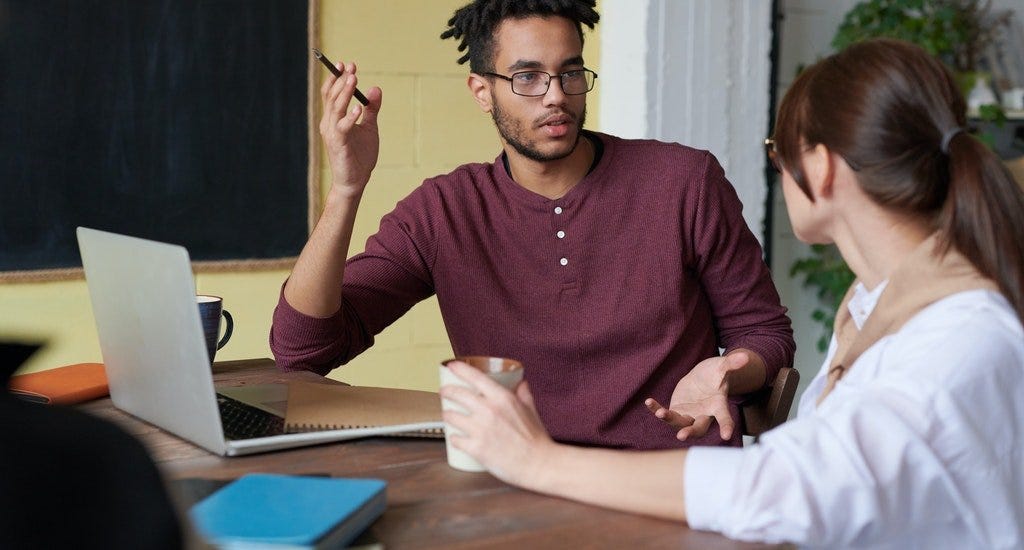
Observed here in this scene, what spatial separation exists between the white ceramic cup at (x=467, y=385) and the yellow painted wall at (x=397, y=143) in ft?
5.17

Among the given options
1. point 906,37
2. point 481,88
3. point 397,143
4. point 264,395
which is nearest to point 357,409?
point 264,395

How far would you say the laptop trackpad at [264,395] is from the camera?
1.42 meters

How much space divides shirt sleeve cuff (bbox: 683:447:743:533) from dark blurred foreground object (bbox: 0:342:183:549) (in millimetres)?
595

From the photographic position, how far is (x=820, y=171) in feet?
3.74

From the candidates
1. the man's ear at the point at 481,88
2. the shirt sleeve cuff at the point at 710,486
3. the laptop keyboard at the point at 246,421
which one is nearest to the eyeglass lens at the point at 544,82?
the man's ear at the point at 481,88

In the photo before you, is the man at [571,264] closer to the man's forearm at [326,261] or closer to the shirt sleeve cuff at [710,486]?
the man's forearm at [326,261]

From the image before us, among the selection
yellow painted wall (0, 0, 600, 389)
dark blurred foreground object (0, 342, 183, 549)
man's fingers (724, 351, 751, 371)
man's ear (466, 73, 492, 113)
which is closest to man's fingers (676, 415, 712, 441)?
man's fingers (724, 351, 751, 371)

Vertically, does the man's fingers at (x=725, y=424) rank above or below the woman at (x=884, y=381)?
below

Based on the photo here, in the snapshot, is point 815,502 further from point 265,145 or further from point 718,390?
point 265,145

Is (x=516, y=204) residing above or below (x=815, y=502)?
above

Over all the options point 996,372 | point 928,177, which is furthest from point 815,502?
point 928,177

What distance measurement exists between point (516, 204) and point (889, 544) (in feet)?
3.31

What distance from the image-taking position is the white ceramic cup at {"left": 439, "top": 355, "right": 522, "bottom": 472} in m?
1.11

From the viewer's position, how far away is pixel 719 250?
1.84 m
